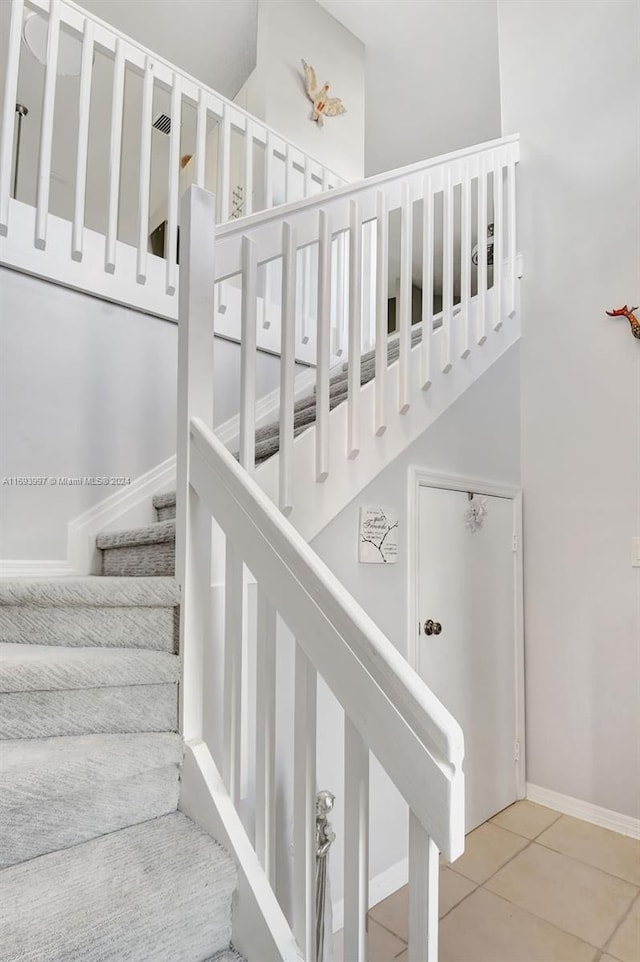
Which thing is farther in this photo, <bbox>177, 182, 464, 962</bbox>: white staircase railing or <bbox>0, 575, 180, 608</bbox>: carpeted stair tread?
<bbox>0, 575, 180, 608</bbox>: carpeted stair tread

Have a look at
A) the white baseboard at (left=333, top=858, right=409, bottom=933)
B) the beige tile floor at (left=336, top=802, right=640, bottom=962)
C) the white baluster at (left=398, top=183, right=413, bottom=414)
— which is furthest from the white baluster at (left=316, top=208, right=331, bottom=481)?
the beige tile floor at (left=336, top=802, right=640, bottom=962)

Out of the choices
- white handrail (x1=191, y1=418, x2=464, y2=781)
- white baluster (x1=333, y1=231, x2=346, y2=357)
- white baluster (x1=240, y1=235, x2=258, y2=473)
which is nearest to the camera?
white handrail (x1=191, y1=418, x2=464, y2=781)

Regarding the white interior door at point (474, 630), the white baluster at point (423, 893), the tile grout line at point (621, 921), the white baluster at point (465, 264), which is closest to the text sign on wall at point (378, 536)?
the white interior door at point (474, 630)

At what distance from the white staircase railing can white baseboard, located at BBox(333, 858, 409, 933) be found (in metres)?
0.47

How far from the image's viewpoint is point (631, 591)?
2.36 metres

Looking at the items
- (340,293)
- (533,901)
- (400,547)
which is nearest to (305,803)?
(400,547)

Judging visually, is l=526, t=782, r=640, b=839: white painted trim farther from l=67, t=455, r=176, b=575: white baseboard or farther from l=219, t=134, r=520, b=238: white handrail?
l=219, t=134, r=520, b=238: white handrail

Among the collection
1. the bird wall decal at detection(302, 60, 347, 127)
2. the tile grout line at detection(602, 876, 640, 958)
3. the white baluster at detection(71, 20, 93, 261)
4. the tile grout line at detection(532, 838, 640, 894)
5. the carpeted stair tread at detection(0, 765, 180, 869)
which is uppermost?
the bird wall decal at detection(302, 60, 347, 127)

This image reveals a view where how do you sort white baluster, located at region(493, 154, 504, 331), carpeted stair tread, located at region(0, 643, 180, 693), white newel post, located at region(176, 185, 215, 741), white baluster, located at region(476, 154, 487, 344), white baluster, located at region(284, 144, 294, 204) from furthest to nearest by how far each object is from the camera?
white baluster, located at region(284, 144, 294, 204)
white baluster, located at region(493, 154, 504, 331)
white baluster, located at region(476, 154, 487, 344)
white newel post, located at region(176, 185, 215, 741)
carpeted stair tread, located at region(0, 643, 180, 693)

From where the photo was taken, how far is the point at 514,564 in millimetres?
2662

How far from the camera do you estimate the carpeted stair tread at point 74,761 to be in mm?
1005

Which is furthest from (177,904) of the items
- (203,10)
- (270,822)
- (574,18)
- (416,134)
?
(416,134)

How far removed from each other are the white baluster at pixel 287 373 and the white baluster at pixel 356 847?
0.79 meters

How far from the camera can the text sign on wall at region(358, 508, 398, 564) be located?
1.89m
